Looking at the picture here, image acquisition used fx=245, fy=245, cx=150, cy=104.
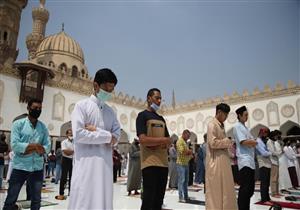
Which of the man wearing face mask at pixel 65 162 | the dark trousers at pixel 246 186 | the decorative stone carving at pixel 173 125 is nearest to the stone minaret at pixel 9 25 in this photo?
the decorative stone carving at pixel 173 125

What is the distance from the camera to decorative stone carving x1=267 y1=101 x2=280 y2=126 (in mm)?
13086

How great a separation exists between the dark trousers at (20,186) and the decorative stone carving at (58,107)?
11.1 metres

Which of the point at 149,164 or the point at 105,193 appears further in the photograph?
the point at 149,164

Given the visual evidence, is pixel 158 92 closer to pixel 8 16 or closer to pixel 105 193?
pixel 105 193

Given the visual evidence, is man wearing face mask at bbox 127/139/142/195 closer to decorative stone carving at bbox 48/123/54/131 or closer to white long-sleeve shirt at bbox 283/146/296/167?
white long-sleeve shirt at bbox 283/146/296/167

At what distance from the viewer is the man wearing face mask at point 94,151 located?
1606 mm

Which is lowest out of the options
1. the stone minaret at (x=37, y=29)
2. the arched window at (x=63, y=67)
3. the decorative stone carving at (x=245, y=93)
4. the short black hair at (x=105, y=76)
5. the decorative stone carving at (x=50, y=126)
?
the short black hair at (x=105, y=76)

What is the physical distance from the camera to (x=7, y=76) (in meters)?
11.4

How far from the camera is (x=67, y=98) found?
44.8 feet

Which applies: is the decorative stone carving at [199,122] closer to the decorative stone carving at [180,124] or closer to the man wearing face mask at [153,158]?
the decorative stone carving at [180,124]

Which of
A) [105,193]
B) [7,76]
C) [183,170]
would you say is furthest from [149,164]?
[7,76]

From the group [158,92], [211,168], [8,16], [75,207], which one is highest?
[8,16]

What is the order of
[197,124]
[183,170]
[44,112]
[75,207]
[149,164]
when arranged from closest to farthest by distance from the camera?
[75,207] < [149,164] < [183,170] < [44,112] < [197,124]

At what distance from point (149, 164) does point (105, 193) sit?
0.61 metres
